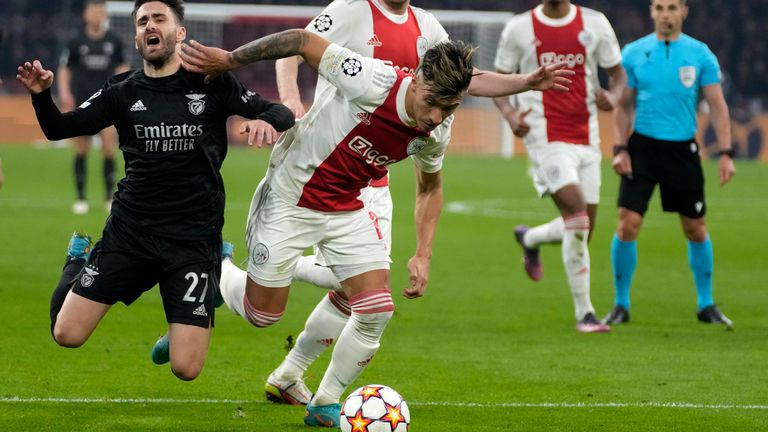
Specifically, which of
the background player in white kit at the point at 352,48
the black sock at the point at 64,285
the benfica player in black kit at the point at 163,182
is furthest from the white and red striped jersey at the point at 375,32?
the black sock at the point at 64,285

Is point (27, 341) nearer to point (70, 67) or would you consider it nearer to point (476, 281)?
point (476, 281)

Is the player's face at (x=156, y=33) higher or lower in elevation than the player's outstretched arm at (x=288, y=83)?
higher

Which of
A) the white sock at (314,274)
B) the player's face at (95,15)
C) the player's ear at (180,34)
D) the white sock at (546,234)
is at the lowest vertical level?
the player's face at (95,15)

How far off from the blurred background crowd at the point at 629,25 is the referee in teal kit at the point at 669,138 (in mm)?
27365

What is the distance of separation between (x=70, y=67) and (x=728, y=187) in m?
12.3

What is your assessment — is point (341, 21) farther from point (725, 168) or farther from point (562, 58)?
point (725, 168)

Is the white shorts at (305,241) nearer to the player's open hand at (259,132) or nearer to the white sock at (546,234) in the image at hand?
the player's open hand at (259,132)

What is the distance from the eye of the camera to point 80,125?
6020 millimetres

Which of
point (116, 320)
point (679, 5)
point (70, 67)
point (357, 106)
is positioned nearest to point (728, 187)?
point (70, 67)

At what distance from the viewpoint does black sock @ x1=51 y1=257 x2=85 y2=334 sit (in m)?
6.41

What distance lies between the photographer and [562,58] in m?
9.78

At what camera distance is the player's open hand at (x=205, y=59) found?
5.77m

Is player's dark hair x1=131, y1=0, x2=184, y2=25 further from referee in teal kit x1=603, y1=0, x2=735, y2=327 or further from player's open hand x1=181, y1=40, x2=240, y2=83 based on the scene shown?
referee in teal kit x1=603, y1=0, x2=735, y2=327

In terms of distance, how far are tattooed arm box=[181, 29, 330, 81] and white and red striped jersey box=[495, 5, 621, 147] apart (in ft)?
13.3
